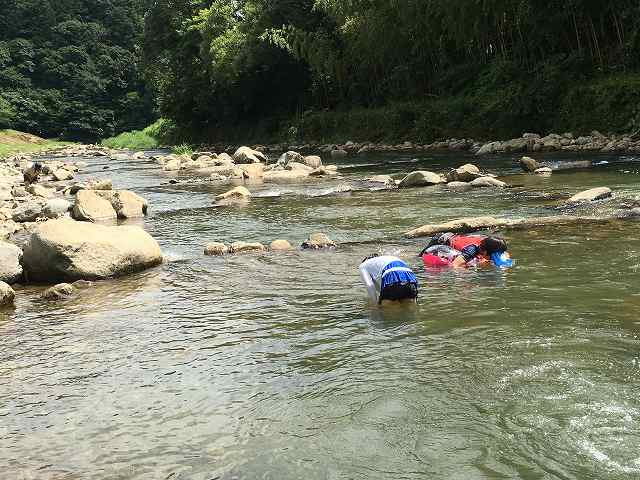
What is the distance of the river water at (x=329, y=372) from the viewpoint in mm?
3695

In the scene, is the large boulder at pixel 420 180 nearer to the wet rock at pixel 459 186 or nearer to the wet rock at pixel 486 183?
the wet rock at pixel 459 186

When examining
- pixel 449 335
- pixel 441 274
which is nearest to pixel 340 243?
pixel 441 274

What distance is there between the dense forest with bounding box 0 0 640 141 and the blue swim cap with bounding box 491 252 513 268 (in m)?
16.6

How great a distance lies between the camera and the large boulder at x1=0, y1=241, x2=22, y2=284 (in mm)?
8164

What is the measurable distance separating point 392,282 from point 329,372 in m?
1.59

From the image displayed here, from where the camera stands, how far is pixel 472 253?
311 inches

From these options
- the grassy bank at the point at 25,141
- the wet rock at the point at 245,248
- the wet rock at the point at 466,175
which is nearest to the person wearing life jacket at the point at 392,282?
the wet rock at the point at 245,248

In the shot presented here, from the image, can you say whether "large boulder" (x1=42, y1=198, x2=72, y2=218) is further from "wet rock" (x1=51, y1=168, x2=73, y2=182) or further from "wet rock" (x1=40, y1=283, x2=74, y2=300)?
"wet rock" (x1=51, y1=168, x2=73, y2=182)

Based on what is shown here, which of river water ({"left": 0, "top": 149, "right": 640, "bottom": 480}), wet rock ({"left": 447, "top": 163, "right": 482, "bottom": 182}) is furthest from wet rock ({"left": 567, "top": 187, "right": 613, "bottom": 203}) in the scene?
wet rock ({"left": 447, "top": 163, "right": 482, "bottom": 182})

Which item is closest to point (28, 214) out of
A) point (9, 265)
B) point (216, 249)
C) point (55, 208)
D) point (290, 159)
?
point (55, 208)

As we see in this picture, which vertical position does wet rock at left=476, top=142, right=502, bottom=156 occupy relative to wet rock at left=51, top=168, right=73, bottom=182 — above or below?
below

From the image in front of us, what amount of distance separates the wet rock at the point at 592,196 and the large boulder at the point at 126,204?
8.53 metres

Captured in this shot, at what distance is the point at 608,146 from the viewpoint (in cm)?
2136

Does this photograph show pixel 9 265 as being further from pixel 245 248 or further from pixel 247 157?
pixel 247 157
